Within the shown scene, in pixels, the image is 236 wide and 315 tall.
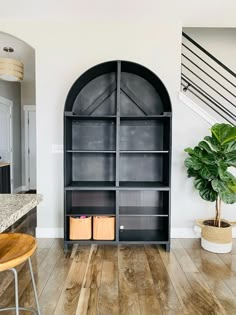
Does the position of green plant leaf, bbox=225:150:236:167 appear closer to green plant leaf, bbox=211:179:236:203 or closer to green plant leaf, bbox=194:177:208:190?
green plant leaf, bbox=211:179:236:203

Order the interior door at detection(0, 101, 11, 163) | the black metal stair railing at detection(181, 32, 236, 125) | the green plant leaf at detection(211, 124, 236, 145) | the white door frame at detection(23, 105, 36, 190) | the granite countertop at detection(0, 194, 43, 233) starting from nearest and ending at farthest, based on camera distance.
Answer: the granite countertop at detection(0, 194, 43, 233) < the green plant leaf at detection(211, 124, 236, 145) < the black metal stair railing at detection(181, 32, 236, 125) < the interior door at detection(0, 101, 11, 163) < the white door frame at detection(23, 105, 36, 190)

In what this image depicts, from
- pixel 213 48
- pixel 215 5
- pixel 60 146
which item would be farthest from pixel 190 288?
pixel 213 48

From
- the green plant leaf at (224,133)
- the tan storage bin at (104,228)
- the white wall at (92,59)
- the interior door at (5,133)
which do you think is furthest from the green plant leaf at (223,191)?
the interior door at (5,133)

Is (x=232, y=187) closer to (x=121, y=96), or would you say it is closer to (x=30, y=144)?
(x=121, y=96)

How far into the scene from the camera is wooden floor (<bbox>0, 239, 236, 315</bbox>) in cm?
186

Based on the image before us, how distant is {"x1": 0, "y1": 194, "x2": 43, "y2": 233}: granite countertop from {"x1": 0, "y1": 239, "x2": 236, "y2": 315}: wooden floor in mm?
960

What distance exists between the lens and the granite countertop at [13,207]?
43.0 inches

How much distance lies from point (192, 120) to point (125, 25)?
5.04 feet

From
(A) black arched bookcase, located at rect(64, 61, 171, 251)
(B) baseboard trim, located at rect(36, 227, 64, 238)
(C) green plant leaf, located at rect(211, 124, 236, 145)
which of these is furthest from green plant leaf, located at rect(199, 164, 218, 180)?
(B) baseboard trim, located at rect(36, 227, 64, 238)

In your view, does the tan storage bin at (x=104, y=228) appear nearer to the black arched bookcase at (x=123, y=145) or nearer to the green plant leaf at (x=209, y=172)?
the black arched bookcase at (x=123, y=145)

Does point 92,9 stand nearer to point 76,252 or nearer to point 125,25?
point 125,25

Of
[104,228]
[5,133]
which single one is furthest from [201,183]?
[5,133]

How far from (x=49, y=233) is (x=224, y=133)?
2.58 metres

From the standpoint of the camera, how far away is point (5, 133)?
5.68 meters
